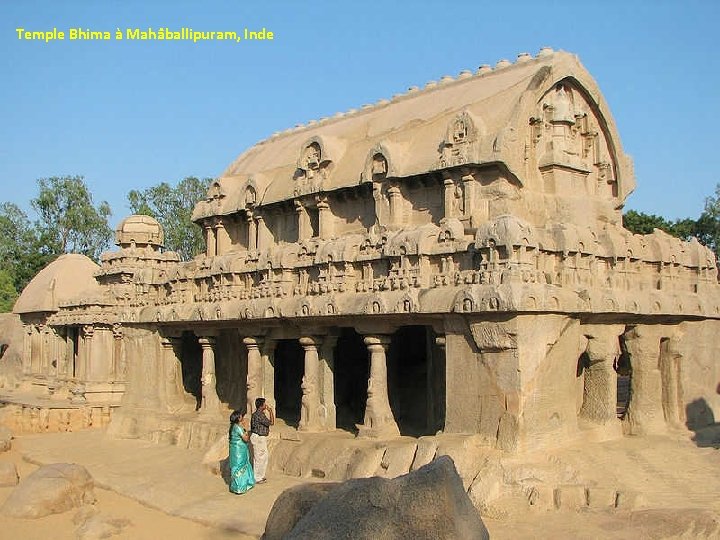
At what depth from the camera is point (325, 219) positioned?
16.9m

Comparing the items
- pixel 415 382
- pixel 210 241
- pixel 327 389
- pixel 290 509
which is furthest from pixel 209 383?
pixel 290 509

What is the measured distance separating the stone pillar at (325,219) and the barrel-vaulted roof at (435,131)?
1.39 feet

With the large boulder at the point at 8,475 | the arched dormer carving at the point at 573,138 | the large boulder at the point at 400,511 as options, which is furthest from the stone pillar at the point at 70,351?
the large boulder at the point at 400,511

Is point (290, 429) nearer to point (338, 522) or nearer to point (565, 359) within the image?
point (565, 359)

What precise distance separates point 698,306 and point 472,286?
603 centimetres

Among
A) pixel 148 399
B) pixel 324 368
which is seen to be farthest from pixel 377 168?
pixel 148 399

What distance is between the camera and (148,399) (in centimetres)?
1825

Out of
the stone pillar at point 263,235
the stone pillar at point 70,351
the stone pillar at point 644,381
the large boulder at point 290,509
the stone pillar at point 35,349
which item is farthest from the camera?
the stone pillar at point 35,349

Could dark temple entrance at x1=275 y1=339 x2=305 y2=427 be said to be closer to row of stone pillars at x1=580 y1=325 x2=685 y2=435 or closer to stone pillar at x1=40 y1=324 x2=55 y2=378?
row of stone pillars at x1=580 y1=325 x2=685 y2=435

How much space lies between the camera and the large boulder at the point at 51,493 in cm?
1142

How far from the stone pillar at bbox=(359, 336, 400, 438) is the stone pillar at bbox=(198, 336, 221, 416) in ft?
16.5

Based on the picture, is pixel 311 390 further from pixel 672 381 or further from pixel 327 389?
pixel 672 381

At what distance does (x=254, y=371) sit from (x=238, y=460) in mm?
3351

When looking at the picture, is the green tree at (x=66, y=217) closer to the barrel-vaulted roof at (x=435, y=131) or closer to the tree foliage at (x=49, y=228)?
the tree foliage at (x=49, y=228)
